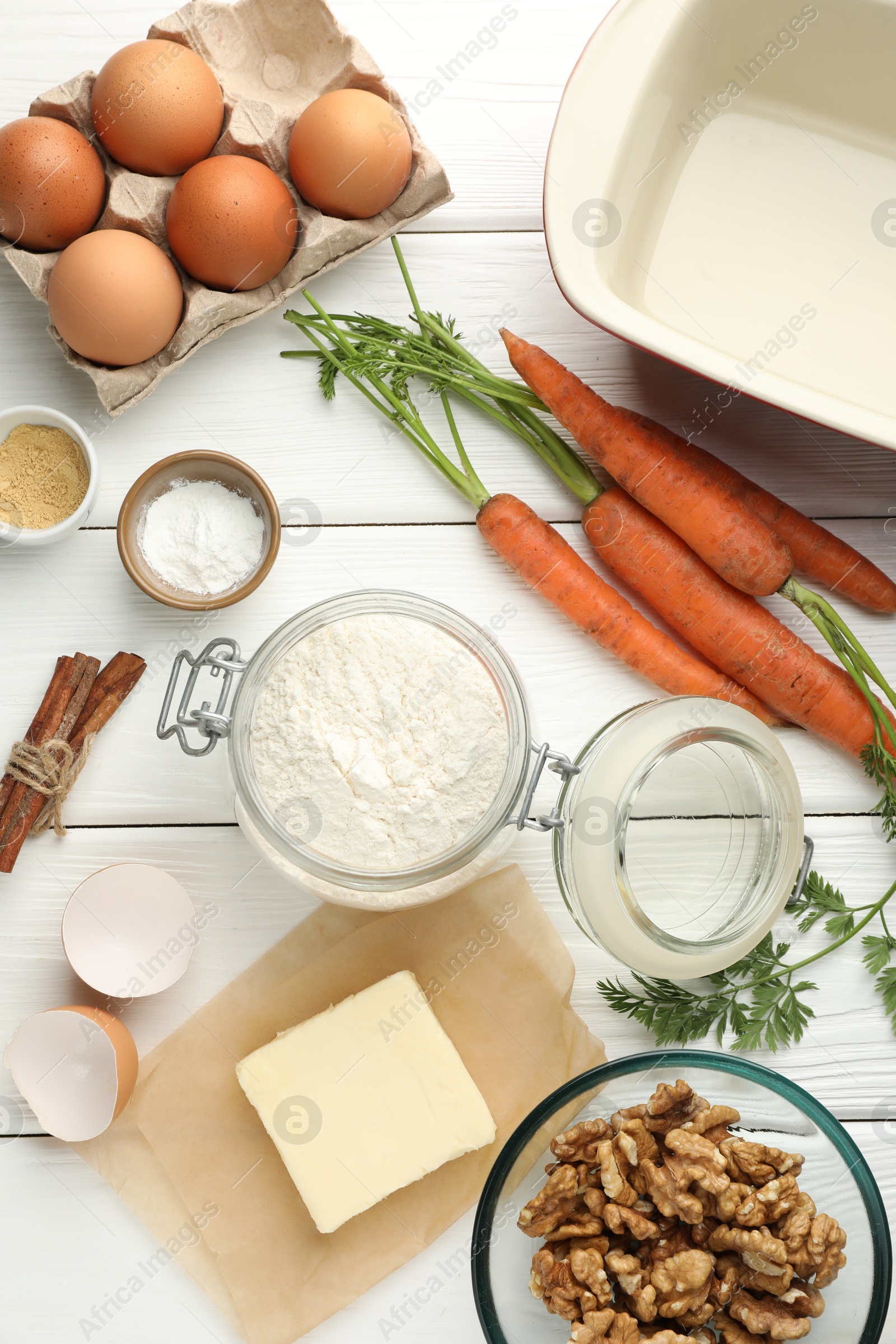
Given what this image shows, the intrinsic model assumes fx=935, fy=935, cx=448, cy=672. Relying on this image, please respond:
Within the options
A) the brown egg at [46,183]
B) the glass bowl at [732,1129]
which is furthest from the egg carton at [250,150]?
the glass bowl at [732,1129]

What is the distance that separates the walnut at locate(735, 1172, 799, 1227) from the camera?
0.88 meters

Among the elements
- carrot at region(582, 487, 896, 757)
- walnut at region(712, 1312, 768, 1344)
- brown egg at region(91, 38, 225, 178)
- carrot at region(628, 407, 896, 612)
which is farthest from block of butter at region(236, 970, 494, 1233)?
brown egg at region(91, 38, 225, 178)

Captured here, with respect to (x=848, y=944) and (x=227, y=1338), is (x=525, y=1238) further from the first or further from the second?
(x=848, y=944)

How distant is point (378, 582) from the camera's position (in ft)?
3.62

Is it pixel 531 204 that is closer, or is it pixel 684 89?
pixel 684 89

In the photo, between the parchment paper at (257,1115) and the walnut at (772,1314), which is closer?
the walnut at (772,1314)

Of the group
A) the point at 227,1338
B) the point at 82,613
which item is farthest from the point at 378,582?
the point at 227,1338

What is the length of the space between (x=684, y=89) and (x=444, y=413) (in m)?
0.43

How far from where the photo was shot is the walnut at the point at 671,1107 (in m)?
0.92

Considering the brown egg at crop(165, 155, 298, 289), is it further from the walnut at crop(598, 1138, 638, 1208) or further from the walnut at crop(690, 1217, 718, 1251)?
the walnut at crop(690, 1217, 718, 1251)

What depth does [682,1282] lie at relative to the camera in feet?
2.88

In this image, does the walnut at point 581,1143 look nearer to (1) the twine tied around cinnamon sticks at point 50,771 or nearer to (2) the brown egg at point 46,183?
(1) the twine tied around cinnamon sticks at point 50,771

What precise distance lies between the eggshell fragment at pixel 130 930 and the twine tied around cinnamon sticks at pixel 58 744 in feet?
0.30

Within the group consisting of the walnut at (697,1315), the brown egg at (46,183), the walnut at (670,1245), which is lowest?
the walnut at (697,1315)
